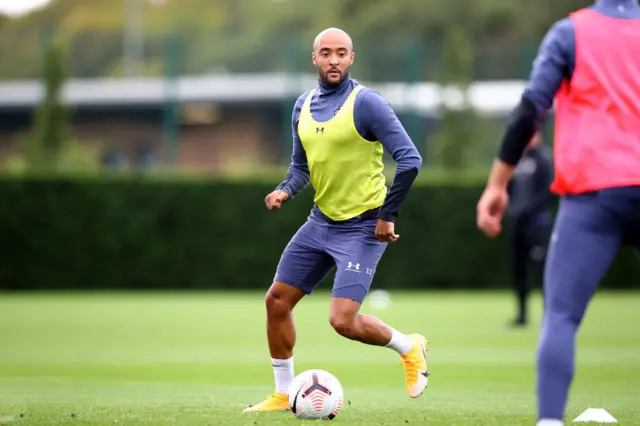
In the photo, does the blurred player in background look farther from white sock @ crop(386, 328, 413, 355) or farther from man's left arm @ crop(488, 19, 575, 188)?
man's left arm @ crop(488, 19, 575, 188)

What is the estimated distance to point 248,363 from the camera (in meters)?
12.5

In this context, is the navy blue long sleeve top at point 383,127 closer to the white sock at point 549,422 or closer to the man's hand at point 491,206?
the man's hand at point 491,206

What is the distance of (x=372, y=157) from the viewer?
823 cm

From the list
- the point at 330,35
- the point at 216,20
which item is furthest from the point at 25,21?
the point at 330,35

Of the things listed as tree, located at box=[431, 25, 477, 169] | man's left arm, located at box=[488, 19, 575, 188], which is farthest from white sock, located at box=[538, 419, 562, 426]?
tree, located at box=[431, 25, 477, 169]

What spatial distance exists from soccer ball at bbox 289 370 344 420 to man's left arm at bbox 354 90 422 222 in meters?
1.12

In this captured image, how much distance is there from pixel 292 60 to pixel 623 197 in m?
26.6

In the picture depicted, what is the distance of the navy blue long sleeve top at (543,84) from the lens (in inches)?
225

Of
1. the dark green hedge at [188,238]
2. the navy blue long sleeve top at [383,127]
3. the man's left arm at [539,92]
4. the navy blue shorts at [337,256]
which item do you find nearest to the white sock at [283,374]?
the navy blue shorts at [337,256]

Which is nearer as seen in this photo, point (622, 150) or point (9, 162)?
point (622, 150)

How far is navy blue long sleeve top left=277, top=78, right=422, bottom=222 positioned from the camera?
791 cm

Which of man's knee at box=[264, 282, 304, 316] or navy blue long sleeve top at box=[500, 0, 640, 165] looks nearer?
navy blue long sleeve top at box=[500, 0, 640, 165]

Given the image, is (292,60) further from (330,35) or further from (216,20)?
(216,20)

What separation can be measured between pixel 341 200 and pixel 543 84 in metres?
2.72
